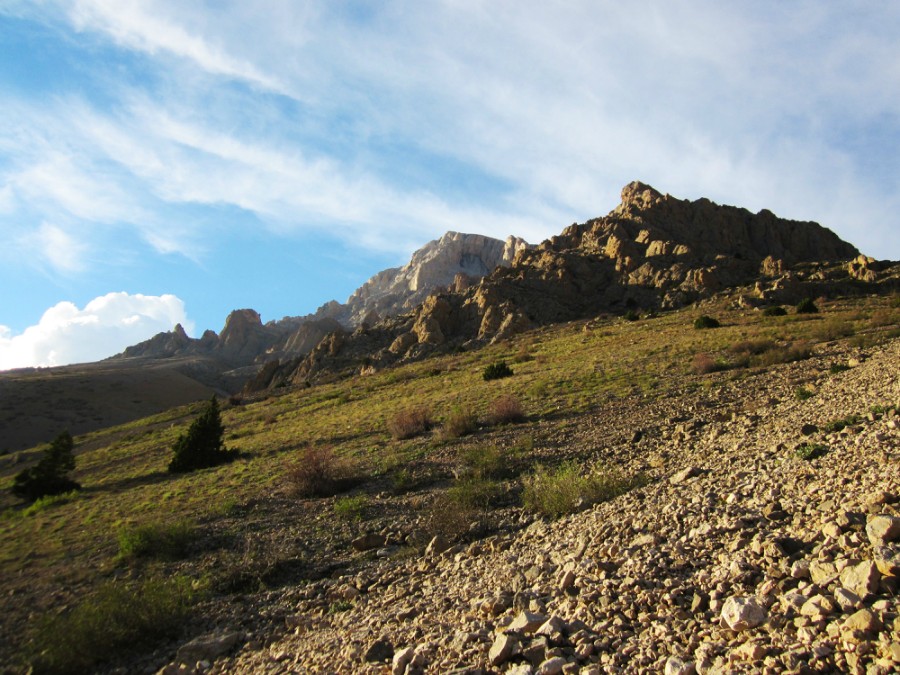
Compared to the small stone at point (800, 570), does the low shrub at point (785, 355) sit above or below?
above

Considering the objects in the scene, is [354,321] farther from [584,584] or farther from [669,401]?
[584,584]

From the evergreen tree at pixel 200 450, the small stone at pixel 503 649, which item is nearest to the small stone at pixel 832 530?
the small stone at pixel 503 649

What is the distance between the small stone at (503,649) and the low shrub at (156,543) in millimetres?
9104

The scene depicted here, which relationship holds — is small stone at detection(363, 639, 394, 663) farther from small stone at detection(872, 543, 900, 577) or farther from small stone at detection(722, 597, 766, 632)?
small stone at detection(872, 543, 900, 577)

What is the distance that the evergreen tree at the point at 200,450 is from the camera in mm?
23594

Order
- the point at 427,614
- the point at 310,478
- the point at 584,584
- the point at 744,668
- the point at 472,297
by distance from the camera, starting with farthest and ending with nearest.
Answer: the point at 472,297 → the point at 310,478 → the point at 427,614 → the point at 584,584 → the point at 744,668

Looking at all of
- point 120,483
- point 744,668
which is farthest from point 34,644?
point 120,483

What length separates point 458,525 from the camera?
999 cm

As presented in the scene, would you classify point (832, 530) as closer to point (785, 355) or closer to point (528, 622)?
point (528, 622)

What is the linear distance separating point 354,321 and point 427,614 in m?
159

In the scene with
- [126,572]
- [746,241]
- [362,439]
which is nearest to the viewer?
[126,572]

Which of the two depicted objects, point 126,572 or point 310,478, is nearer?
point 126,572

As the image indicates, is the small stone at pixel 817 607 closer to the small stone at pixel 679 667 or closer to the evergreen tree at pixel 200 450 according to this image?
the small stone at pixel 679 667

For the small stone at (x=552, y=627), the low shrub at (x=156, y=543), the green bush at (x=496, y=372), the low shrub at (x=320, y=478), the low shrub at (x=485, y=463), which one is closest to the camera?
the small stone at (x=552, y=627)
